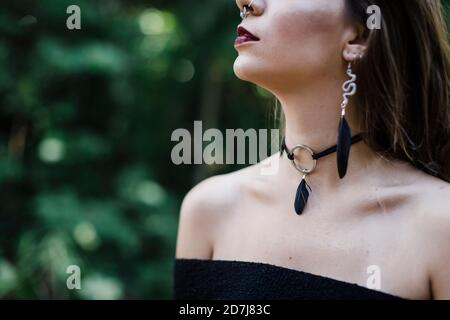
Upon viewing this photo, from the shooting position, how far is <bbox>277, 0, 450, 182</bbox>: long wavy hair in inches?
52.7

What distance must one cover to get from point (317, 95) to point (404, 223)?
0.31 m

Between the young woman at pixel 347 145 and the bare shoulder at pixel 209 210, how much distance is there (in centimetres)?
13

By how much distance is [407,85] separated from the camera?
4.51ft

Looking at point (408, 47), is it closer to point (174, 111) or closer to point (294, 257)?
point (294, 257)

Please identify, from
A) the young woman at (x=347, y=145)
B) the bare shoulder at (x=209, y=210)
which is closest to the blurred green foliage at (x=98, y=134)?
the bare shoulder at (x=209, y=210)

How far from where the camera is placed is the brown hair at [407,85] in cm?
134

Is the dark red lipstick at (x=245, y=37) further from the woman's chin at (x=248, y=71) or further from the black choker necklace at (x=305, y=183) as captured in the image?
the black choker necklace at (x=305, y=183)

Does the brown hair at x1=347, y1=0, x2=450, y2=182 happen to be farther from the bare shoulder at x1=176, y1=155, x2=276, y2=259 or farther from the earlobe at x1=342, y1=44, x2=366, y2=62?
the bare shoulder at x1=176, y1=155, x2=276, y2=259

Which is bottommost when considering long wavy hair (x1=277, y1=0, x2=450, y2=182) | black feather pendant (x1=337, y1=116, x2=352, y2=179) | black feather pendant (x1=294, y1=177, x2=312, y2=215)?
black feather pendant (x1=294, y1=177, x2=312, y2=215)

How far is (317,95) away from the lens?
136 cm

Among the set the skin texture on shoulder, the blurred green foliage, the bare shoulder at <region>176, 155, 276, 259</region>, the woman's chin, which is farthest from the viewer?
the blurred green foliage

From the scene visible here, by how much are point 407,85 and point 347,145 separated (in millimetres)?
191

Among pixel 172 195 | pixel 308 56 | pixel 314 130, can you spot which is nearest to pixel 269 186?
pixel 314 130

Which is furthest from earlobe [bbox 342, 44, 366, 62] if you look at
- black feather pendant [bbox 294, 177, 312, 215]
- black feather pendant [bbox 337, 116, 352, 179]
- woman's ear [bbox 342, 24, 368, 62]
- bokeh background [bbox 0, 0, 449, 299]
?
bokeh background [bbox 0, 0, 449, 299]
